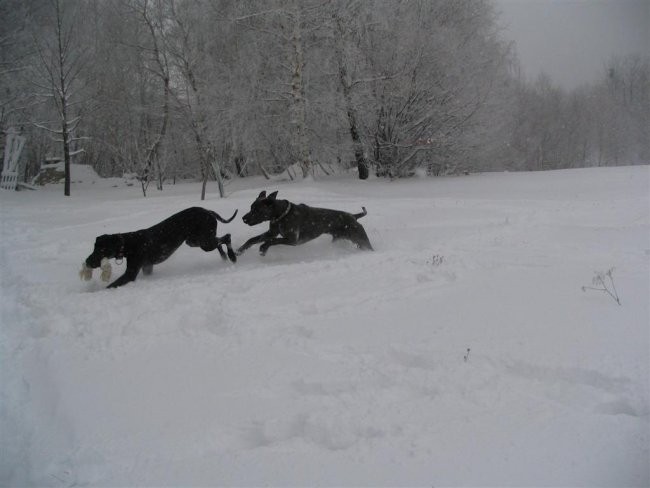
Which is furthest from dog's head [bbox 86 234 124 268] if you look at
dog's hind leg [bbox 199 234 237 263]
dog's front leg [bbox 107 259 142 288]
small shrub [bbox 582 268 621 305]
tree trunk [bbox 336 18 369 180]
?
tree trunk [bbox 336 18 369 180]

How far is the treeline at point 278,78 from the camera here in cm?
1591

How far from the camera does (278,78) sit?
16891mm

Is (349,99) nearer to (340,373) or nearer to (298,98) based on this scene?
(298,98)

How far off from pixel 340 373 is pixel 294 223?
389cm

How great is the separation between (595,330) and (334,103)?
13.9m

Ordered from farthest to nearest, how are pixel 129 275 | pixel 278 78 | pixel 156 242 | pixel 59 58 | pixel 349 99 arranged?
pixel 59 58, pixel 278 78, pixel 349 99, pixel 156 242, pixel 129 275

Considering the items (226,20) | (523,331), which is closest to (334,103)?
(226,20)

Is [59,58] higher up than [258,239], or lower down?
higher up

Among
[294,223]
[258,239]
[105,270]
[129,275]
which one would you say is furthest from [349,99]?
[105,270]

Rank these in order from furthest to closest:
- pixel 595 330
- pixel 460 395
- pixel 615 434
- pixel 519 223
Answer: pixel 519 223 < pixel 595 330 < pixel 460 395 < pixel 615 434

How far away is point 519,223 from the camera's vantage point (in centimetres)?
795

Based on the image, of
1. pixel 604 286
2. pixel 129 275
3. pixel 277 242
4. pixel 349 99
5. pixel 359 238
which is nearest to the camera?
pixel 604 286

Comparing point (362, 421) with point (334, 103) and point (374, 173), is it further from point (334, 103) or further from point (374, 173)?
point (374, 173)

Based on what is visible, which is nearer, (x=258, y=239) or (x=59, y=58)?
(x=258, y=239)
